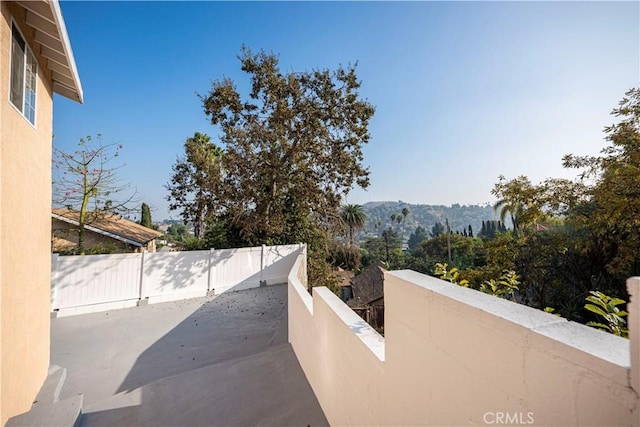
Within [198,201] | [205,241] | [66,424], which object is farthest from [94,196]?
[66,424]

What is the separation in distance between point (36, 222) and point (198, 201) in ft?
31.9

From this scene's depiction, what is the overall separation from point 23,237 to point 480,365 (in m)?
4.78

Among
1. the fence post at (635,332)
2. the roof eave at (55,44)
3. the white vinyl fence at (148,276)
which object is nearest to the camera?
the fence post at (635,332)

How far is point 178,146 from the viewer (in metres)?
13.7

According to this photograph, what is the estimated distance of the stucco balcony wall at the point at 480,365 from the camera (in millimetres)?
727

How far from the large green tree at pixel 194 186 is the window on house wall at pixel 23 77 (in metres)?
8.67

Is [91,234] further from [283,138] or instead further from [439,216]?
[439,216]

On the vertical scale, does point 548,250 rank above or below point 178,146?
below

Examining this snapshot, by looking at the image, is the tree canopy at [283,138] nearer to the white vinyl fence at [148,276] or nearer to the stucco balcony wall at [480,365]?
the white vinyl fence at [148,276]

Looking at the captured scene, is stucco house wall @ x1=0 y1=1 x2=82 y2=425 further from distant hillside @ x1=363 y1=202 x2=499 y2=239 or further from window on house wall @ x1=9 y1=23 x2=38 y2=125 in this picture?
distant hillside @ x1=363 y1=202 x2=499 y2=239

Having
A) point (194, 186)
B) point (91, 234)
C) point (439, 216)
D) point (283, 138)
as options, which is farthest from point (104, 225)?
point (439, 216)

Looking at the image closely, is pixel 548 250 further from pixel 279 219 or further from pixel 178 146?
pixel 178 146

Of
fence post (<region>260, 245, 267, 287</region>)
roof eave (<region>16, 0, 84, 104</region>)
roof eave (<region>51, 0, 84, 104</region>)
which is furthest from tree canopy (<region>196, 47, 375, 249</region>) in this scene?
roof eave (<region>16, 0, 84, 104</region>)

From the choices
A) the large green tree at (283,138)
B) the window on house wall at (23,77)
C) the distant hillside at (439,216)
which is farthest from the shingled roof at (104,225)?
the distant hillside at (439,216)
